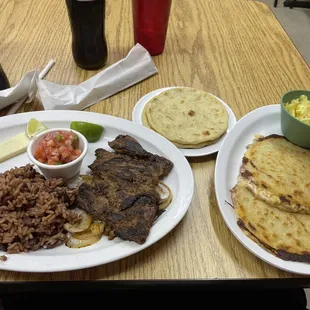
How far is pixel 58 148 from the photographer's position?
45.8 inches

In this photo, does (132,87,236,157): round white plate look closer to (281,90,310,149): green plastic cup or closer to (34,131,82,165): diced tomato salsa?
(281,90,310,149): green plastic cup

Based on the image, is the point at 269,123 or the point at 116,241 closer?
the point at 116,241

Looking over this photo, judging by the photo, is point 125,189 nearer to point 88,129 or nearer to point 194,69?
point 88,129

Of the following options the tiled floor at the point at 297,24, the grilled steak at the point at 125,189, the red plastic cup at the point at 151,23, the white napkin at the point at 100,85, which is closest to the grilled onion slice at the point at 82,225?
the grilled steak at the point at 125,189

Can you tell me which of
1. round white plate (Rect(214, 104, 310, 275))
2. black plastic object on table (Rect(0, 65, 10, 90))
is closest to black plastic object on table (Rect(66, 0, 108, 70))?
black plastic object on table (Rect(0, 65, 10, 90))

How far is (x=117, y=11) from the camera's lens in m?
2.25

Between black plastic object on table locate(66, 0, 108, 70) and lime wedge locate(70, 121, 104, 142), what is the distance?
1.77 ft

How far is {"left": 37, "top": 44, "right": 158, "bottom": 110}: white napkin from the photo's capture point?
4.80 feet

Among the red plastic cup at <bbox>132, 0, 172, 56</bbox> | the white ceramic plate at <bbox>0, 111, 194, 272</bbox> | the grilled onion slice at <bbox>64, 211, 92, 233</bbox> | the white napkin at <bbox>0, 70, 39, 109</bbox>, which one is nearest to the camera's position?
the white ceramic plate at <bbox>0, 111, 194, 272</bbox>

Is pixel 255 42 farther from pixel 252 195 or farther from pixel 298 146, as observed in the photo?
pixel 252 195

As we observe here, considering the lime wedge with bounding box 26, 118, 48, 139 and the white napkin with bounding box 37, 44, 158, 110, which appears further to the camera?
the white napkin with bounding box 37, 44, 158, 110

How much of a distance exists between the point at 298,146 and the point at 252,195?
1.20ft

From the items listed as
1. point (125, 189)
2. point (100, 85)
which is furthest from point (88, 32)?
point (125, 189)

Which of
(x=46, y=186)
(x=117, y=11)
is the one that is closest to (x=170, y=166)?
(x=46, y=186)
